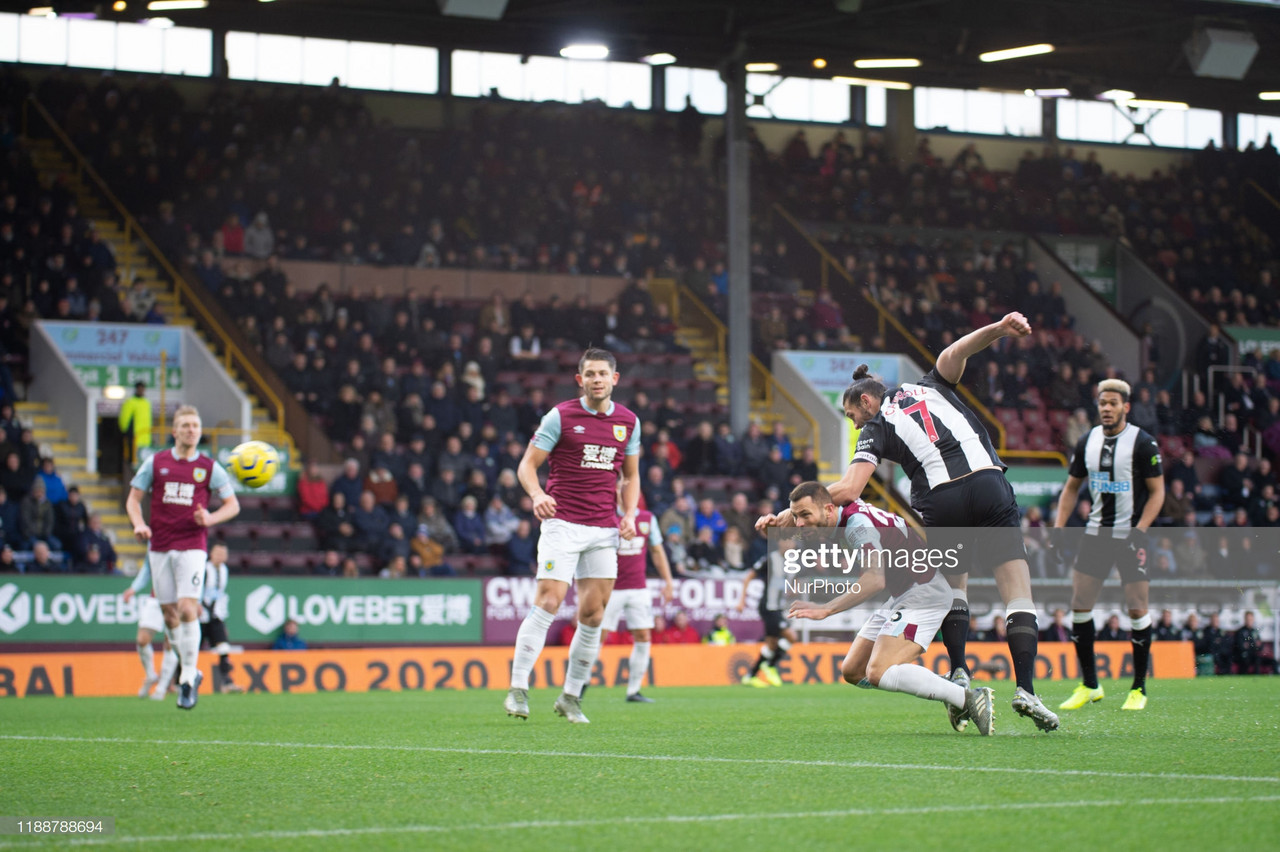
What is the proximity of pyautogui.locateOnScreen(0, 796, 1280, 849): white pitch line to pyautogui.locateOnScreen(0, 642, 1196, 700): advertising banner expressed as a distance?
1249cm

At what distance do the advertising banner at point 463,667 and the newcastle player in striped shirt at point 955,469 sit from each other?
31.6ft

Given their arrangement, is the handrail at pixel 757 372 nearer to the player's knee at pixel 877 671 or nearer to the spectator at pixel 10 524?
the spectator at pixel 10 524

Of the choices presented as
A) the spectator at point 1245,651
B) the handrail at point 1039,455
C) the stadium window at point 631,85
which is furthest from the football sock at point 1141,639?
the stadium window at point 631,85

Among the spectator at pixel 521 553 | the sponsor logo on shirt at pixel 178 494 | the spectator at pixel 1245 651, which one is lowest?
the spectator at pixel 1245 651

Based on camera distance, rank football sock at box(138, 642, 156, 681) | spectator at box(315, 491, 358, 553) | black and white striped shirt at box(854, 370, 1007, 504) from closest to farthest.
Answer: black and white striped shirt at box(854, 370, 1007, 504) → football sock at box(138, 642, 156, 681) → spectator at box(315, 491, 358, 553)

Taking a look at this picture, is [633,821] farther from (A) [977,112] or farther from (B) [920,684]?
(A) [977,112]

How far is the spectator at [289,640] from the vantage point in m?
20.0

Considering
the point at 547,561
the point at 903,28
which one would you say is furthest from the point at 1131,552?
the point at 903,28

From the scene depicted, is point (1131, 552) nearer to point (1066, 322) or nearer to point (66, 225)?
point (66, 225)

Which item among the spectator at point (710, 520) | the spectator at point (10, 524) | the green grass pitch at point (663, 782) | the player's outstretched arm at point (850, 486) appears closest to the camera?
the green grass pitch at point (663, 782)

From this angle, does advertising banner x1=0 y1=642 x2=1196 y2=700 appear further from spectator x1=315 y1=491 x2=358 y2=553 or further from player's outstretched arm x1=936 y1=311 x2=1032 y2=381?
player's outstretched arm x1=936 y1=311 x2=1032 y2=381

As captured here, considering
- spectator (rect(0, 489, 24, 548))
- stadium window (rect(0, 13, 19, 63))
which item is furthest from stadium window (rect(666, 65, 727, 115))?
spectator (rect(0, 489, 24, 548))

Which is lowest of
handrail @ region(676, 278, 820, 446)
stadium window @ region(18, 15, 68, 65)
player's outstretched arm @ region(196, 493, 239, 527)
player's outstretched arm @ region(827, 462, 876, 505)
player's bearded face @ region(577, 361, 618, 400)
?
player's outstretched arm @ region(196, 493, 239, 527)

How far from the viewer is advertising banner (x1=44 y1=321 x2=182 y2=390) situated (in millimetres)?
24500
